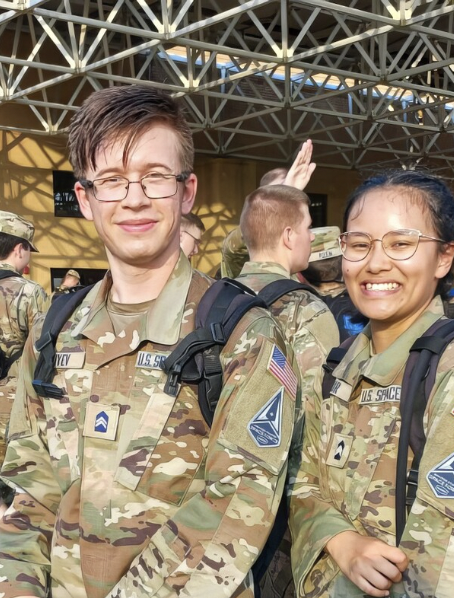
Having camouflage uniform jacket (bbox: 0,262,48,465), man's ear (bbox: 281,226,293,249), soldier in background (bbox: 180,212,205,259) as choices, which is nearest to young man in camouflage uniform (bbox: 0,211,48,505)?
camouflage uniform jacket (bbox: 0,262,48,465)

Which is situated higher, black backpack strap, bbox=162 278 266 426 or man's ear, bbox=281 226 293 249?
man's ear, bbox=281 226 293 249

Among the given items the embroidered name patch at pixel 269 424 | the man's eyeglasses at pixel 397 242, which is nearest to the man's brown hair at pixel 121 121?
the man's eyeglasses at pixel 397 242

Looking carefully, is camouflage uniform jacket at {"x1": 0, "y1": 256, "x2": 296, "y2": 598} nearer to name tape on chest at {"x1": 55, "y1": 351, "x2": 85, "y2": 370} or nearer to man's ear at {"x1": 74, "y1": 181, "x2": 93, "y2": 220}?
name tape on chest at {"x1": 55, "y1": 351, "x2": 85, "y2": 370}

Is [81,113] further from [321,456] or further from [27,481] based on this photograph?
[321,456]

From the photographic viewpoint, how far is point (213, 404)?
166 centimetres

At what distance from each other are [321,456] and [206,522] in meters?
0.44

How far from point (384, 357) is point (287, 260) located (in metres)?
1.54

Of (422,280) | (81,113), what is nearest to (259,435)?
(422,280)

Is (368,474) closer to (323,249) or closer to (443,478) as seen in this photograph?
(443,478)

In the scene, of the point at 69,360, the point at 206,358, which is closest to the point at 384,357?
the point at 206,358

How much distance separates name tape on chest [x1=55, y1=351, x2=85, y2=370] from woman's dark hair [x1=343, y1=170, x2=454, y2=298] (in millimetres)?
765

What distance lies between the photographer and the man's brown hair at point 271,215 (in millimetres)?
3348

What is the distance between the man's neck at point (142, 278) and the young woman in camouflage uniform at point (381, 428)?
1.45 ft

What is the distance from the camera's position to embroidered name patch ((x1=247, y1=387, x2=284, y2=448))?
5.24 ft
